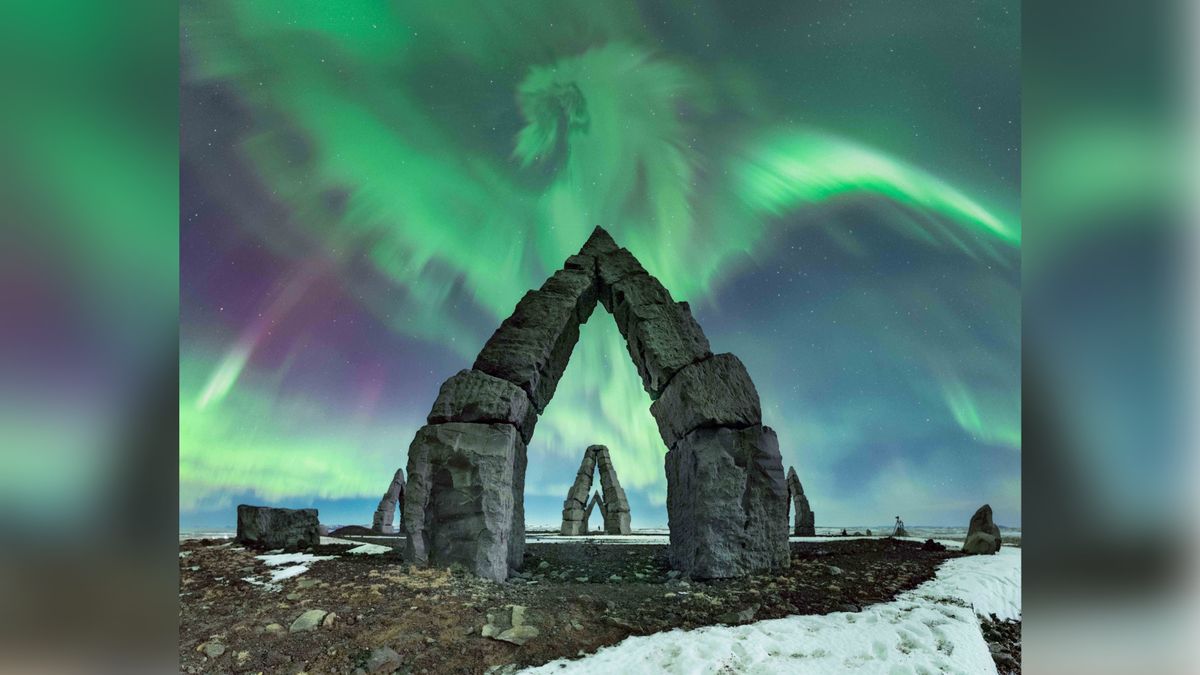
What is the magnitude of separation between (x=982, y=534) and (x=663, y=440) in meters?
5.21

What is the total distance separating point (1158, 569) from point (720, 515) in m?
5.13

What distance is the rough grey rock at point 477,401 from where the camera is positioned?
6777 mm

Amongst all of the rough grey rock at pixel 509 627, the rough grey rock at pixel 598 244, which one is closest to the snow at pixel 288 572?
the rough grey rock at pixel 509 627

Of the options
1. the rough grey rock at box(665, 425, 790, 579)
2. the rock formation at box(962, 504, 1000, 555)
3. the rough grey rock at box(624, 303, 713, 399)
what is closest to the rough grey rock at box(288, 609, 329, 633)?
the rough grey rock at box(665, 425, 790, 579)

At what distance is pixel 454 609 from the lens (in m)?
5.00

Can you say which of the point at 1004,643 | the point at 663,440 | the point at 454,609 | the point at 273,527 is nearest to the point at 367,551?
the point at 273,527

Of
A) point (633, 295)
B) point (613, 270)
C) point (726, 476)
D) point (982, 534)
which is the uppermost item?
point (613, 270)

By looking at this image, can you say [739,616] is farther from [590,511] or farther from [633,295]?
[590,511]

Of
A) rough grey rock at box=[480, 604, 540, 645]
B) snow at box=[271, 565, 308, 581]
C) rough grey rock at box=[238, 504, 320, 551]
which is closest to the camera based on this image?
rough grey rock at box=[480, 604, 540, 645]

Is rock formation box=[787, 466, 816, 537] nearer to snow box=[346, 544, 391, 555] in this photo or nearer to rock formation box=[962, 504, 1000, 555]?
rock formation box=[962, 504, 1000, 555]

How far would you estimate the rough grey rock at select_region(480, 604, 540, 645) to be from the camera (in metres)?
4.46

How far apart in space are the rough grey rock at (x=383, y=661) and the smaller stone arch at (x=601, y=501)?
13362mm

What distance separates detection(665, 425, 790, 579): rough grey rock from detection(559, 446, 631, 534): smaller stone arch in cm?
1055

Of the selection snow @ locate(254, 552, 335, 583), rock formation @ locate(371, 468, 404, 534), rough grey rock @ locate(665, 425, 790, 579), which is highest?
rough grey rock @ locate(665, 425, 790, 579)
